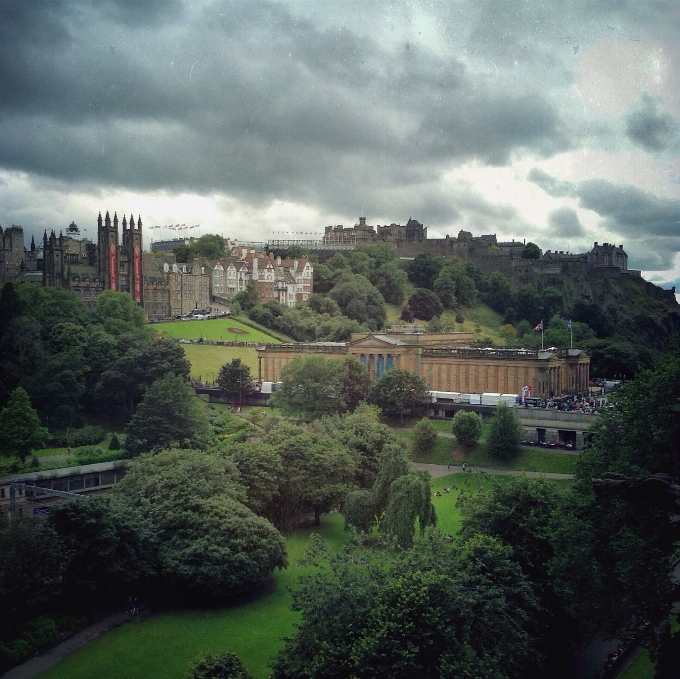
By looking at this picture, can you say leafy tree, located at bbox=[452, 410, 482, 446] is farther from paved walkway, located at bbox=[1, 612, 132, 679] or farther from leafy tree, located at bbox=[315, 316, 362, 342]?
leafy tree, located at bbox=[315, 316, 362, 342]

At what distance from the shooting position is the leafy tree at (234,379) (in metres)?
54.9

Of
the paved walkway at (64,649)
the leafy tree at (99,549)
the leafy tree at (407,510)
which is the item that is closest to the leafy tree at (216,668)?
the paved walkway at (64,649)

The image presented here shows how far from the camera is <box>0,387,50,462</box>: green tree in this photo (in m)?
37.0

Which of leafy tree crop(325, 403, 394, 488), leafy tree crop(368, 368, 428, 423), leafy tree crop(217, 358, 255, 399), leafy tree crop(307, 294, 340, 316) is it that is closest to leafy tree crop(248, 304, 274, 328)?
leafy tree crop(307, 294, 340, 316)

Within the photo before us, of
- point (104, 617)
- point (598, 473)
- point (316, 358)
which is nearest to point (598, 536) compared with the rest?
point (598, 473)

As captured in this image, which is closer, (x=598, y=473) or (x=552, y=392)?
(x=598, y=473)

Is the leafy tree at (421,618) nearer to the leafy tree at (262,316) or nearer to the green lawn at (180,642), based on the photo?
the green lawn at (180,642)

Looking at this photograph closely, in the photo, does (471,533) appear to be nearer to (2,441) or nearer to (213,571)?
(213,571)

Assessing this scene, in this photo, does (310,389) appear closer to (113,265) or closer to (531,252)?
(113,265)

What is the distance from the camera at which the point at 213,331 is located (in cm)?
6988

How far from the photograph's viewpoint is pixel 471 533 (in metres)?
23.0

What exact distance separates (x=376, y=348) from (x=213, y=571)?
3714 centimetres

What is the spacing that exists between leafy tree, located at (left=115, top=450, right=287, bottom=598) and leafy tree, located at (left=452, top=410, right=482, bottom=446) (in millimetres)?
17829

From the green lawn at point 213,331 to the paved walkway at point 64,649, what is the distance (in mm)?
37948
